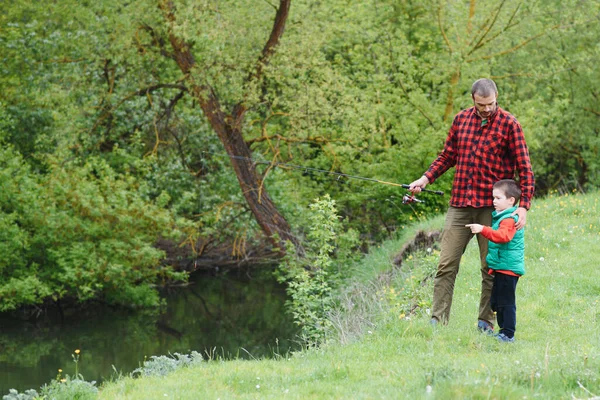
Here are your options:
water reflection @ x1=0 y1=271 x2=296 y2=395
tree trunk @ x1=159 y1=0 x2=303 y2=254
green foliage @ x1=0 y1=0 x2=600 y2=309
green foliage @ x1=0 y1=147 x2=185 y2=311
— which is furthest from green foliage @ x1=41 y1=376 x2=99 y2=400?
tree trunk @ x1=159 y1=0 x2=303 y2=254

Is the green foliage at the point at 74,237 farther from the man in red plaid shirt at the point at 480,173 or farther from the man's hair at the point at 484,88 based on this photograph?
the man's hair at the point at 484,88

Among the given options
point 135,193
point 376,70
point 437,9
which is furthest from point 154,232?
point 437,9

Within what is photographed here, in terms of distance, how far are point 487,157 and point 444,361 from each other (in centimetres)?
175

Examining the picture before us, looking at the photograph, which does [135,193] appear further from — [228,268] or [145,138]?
[228,268]

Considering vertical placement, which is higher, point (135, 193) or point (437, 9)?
point (437, 9)

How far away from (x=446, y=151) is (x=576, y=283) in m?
2.56

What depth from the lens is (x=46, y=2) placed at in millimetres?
19938

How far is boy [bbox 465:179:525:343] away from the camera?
Answer: 597cm

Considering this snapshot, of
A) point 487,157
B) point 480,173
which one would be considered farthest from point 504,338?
point 487,157

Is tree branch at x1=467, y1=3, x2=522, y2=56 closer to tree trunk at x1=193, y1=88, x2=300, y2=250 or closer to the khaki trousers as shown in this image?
tree trunk at x1=193, y1=88, x2=300, y2=250

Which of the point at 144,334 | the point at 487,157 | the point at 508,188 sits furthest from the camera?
the point at 144,334

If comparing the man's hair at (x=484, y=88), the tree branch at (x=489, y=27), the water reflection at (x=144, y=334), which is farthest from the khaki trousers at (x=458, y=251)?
the tree branch at (x=489, y=27)

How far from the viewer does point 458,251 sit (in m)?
6.41

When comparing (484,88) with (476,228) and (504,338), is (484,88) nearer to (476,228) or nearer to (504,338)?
(476,228)
